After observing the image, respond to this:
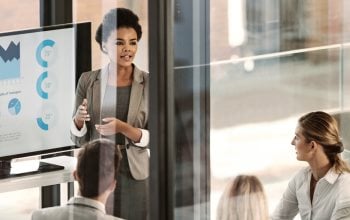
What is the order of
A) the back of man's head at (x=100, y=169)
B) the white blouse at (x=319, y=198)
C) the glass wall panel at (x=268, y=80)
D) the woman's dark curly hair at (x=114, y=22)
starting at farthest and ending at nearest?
the back of man's head at (x=100, y=169), the woman's dark curly hair at (x=114, y=22), the glass wall panel at (x=268, y=80), the white blouse at (x=319, y=198)

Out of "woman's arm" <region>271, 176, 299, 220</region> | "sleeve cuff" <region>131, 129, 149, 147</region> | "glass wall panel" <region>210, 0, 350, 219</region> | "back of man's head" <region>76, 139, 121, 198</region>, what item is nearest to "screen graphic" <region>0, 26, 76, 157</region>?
"back of man's head" <region>76, 139, 121, 198</region>

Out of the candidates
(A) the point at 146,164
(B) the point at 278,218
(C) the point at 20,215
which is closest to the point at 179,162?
(A) the point at 146,164

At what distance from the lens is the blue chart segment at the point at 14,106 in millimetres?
3557

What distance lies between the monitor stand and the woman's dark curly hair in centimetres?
51

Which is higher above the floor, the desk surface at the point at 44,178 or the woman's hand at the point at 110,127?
the woman's hand at the point at 110,127

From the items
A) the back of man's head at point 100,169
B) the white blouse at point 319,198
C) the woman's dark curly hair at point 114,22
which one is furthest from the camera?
the back of man's head at point 100,169

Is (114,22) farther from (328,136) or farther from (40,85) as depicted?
(328,136)

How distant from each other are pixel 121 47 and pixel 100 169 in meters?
0.45

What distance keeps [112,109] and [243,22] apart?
576mm

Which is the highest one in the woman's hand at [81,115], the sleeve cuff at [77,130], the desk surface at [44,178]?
the woman's hand at [81,115]

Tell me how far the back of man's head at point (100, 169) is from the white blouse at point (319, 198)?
63cm

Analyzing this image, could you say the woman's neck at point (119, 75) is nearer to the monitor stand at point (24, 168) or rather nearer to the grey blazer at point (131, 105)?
the grey blazer at point (131, 105)

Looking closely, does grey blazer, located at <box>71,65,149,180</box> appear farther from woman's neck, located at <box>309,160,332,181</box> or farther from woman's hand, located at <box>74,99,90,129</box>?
woman's neck, located at <box>309,160,332,181</box>

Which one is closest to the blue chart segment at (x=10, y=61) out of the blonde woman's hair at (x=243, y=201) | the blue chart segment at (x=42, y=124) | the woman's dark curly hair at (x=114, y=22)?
the blue chart segment at (x=42, y=124)
